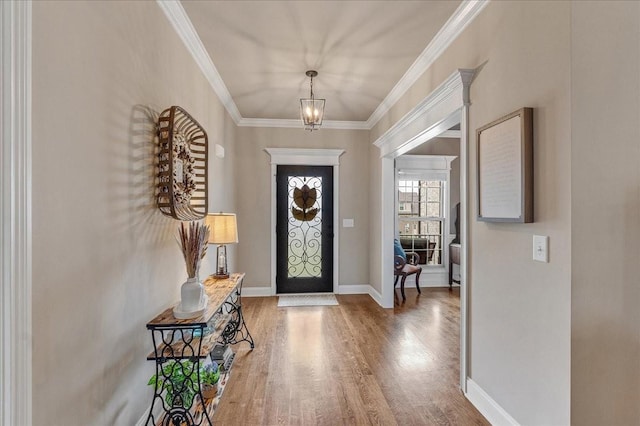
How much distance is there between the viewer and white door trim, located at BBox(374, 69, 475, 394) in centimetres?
224

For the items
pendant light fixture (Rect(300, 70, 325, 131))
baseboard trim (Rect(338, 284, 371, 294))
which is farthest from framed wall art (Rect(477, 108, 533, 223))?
baseboard trim (Rect(338, 284, 371, 294))

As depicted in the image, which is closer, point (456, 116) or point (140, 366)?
point (140, 366)

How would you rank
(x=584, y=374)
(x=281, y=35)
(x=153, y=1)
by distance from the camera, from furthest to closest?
(x=281, y=35)
(x=153, y=1)
(x=584, y=374)

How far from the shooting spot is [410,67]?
3141 mm

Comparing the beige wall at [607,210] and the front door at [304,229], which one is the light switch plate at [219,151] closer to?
the front door at [304,229]

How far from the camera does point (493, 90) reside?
6.40ft

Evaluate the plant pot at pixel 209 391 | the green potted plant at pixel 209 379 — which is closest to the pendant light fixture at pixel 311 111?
the green potted plant at pixel 209 379

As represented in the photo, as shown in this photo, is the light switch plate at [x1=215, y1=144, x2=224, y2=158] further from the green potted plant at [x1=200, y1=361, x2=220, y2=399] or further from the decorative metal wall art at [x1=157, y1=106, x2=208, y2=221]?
the green potted plant at [x1=200, y1=361, x2=220, y2=399]

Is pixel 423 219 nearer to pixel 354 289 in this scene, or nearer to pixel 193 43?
pixel 354 289

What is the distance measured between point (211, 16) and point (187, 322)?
2.18 meters

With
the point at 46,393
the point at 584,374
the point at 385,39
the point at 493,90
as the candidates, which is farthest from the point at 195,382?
the point at 385,39

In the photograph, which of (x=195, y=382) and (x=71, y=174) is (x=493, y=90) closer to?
(x=71, y=174)

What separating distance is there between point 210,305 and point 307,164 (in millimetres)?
3296

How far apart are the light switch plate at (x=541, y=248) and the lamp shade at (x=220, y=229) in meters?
2.33
